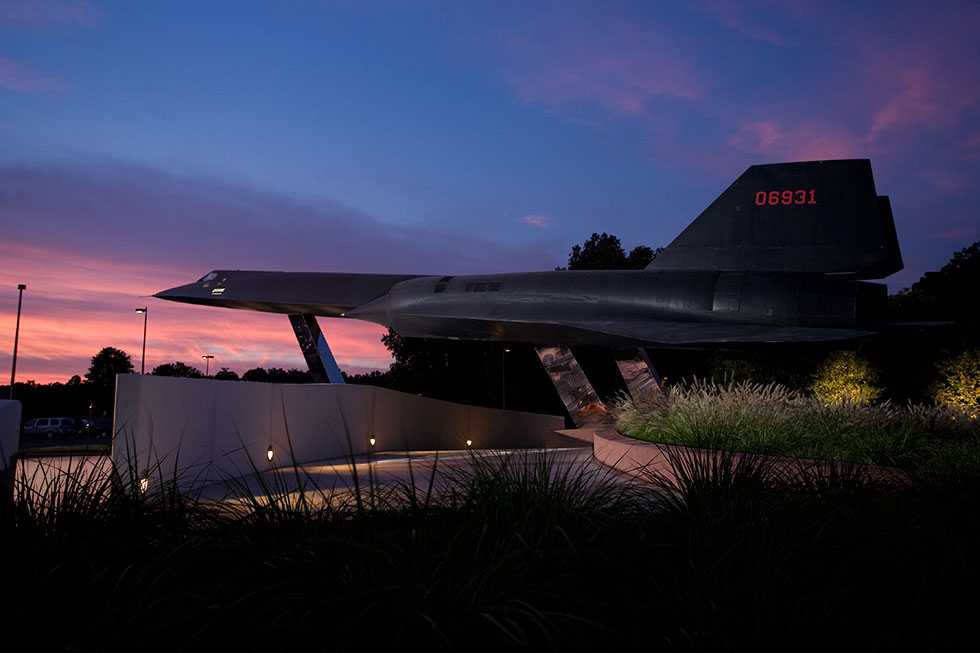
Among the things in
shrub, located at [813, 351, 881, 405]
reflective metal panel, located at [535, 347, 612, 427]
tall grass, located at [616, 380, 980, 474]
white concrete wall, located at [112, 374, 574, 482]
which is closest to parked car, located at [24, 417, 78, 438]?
white concrete wall, located at [112, 374, 574, 482]

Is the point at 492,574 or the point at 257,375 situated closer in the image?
the point at 492,574

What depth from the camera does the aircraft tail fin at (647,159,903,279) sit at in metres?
13.7

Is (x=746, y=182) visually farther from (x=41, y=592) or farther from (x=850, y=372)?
(x=41, y=592)

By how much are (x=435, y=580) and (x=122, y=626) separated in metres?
1.14

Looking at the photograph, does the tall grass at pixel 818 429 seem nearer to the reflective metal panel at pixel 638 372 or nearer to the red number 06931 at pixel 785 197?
the red number 06931 at pixel 785 197

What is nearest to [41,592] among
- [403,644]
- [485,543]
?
[403,644]

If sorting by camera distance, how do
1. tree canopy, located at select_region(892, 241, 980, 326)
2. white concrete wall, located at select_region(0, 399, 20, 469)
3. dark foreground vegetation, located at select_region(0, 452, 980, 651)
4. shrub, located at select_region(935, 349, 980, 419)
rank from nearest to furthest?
dark foreground vegetation, located at select_region(0, 452, 980, 651) < white concrete wall, located at select_region(0, 399, 20, 469) < shrub, located at select_region(935, 349, 980, 419) < tree canopy, located at select_region(892, 241, 980, 326)

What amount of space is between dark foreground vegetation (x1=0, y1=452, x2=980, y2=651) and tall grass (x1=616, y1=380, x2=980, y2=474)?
377cm

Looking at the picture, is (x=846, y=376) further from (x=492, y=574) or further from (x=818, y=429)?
(x=492, y=574)

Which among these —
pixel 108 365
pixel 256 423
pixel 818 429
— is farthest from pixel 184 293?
pixel 108 365

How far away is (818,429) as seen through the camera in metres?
9.41

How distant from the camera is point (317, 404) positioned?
14.8 meters

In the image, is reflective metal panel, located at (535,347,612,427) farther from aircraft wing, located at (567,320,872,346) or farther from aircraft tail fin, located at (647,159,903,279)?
aircraft tail fin, located at (647,159,903,279)

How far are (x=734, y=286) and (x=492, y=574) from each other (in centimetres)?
1198
